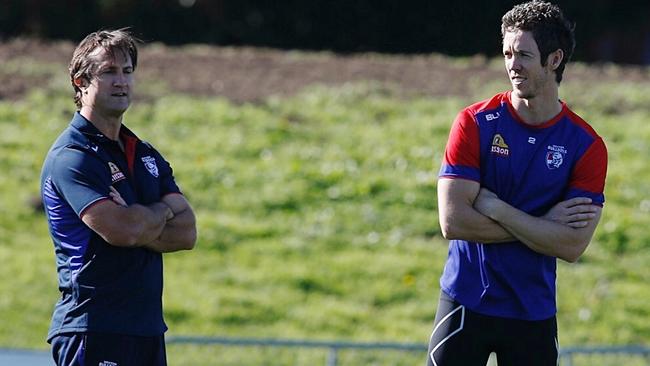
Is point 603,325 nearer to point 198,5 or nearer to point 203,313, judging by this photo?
point 203,313

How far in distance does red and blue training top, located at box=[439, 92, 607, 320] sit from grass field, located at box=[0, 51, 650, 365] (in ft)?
11.5

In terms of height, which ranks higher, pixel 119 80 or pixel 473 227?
pixel 119 80

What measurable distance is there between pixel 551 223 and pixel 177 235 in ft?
5.42

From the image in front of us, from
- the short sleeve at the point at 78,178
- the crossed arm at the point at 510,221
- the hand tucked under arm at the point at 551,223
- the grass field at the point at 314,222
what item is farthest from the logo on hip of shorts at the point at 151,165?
the grass field at the point at 314,222

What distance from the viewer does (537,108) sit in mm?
5492

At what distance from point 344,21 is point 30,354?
1727cm

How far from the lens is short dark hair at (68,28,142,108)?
207 inches

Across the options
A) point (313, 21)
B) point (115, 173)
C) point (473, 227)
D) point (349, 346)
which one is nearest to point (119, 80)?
point (115, 173)

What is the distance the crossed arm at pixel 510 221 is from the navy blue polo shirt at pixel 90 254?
1346mm

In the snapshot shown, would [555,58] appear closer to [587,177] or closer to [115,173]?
[587,177]

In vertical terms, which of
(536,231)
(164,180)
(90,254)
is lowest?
(90,254)

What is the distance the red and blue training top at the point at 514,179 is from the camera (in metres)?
5.46

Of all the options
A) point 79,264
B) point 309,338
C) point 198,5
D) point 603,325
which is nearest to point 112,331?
point 79,264

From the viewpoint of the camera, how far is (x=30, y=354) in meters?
8.50
